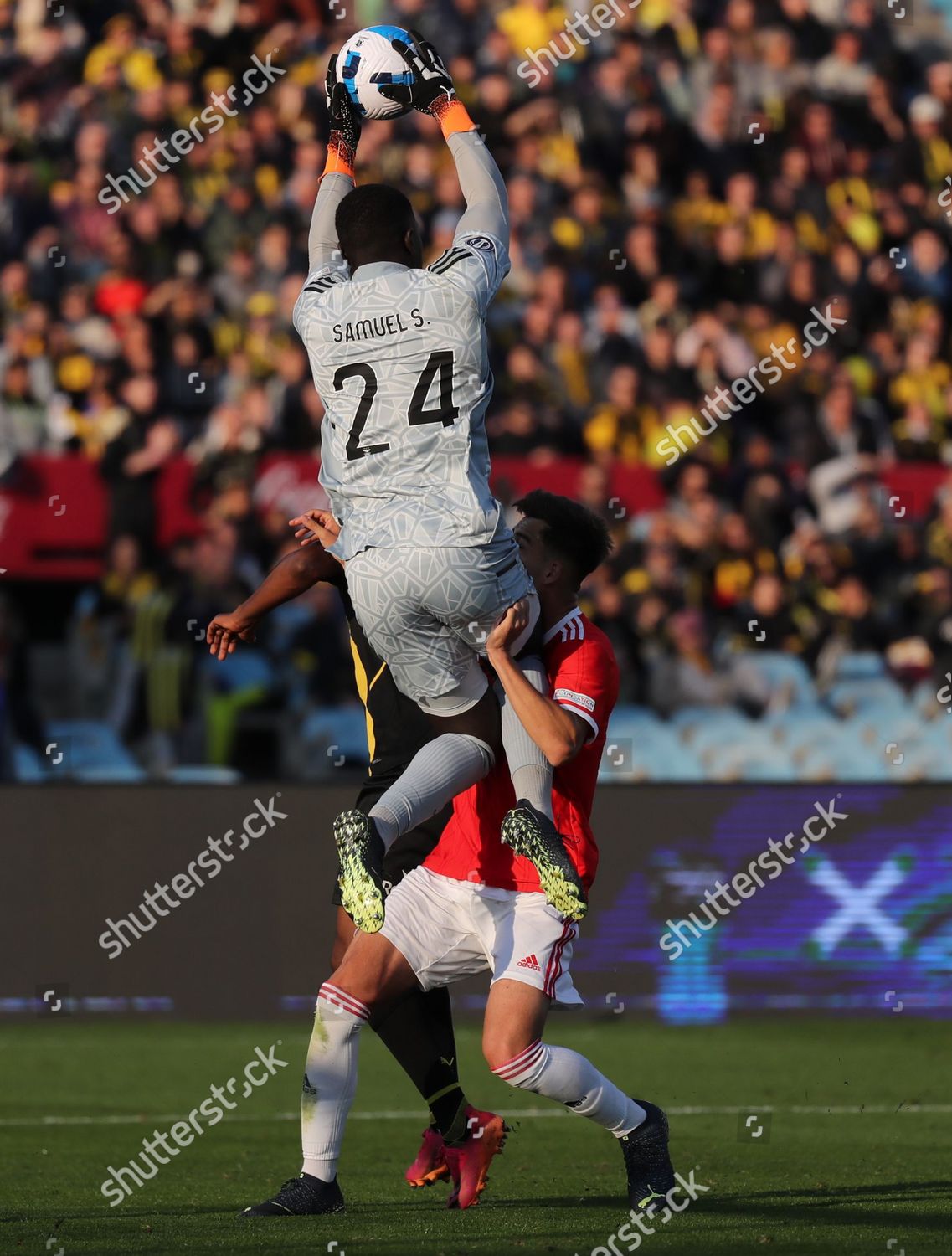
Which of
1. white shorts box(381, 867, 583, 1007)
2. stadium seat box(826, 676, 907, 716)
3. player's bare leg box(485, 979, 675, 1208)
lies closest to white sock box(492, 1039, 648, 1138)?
player's bare leg box(485, 979, 675, 1208)

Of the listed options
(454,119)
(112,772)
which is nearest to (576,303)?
(112,772)

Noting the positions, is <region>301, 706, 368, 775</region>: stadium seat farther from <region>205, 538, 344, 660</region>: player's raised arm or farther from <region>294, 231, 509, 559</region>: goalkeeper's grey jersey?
<region>294, 231, 509, 559</region>: goalkeeper's grey jersey

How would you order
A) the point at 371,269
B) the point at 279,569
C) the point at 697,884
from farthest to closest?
the point at 697,884 → the point at 279,569 → the point at 371,269

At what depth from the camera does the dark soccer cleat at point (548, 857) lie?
18.0 feet

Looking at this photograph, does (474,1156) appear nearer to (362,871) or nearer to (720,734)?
(362,871)

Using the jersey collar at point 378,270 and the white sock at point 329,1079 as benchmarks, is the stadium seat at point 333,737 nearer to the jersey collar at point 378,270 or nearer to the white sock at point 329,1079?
the white sock at point 329,1079

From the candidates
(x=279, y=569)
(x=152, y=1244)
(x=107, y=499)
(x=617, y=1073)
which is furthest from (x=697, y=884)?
(x=152, y=1244)

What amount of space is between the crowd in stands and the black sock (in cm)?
560

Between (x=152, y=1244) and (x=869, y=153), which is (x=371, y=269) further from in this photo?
(x=869, y=153)

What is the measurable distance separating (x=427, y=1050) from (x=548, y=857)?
1.02 m

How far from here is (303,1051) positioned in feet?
32.3

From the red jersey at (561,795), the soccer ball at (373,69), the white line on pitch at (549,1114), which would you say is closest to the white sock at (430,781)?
the red jersey at (561,795)

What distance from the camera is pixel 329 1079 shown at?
5.77 m

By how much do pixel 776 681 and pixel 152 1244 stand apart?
7793mm
